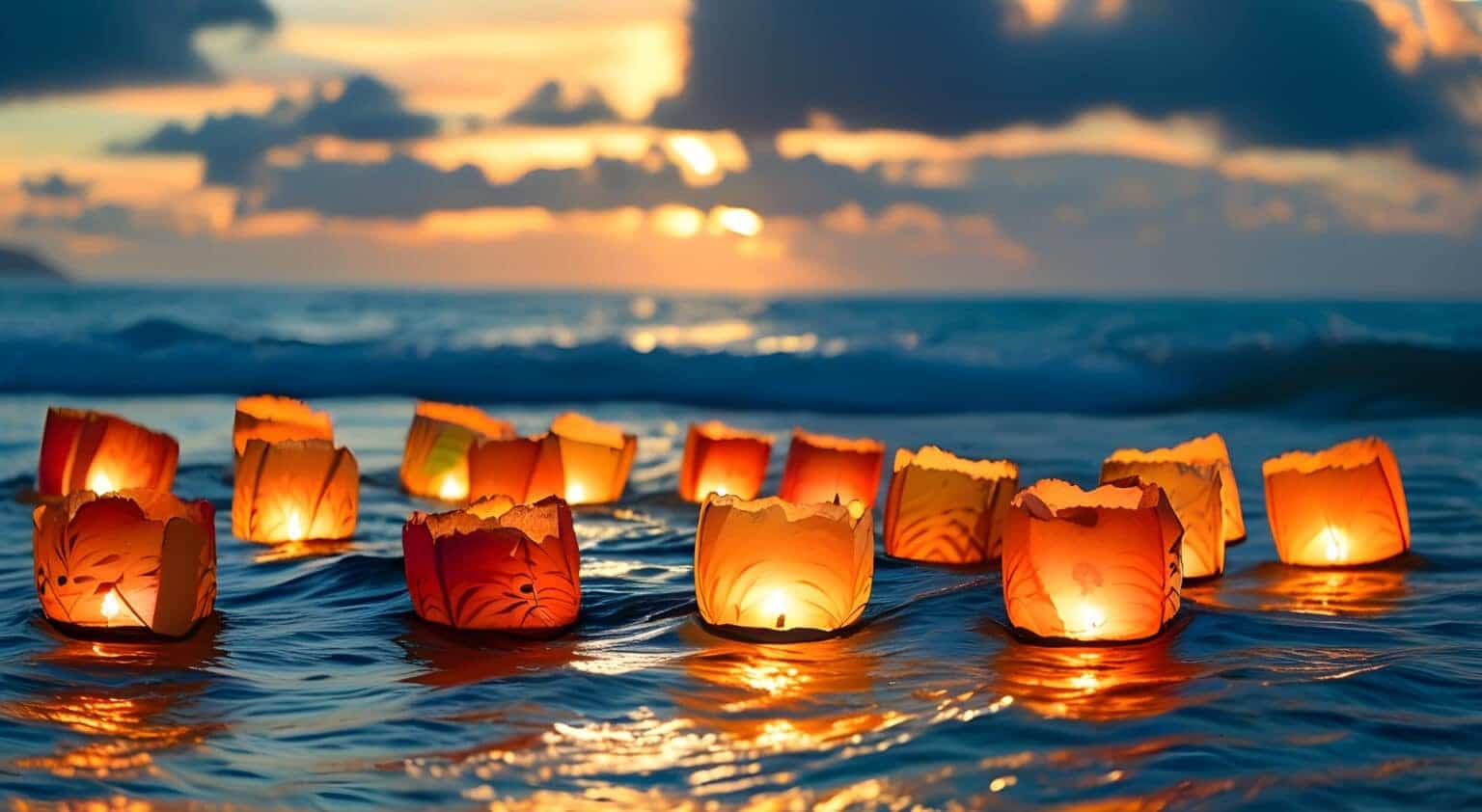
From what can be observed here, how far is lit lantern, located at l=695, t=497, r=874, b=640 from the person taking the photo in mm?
4668

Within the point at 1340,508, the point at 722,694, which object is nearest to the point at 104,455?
the point at 722,694

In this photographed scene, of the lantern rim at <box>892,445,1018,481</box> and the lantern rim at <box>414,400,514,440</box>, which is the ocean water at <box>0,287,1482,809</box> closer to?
the lantern rim at <box>892,445,1018,481</box>

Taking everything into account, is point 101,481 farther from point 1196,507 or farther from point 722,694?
point 1196,507

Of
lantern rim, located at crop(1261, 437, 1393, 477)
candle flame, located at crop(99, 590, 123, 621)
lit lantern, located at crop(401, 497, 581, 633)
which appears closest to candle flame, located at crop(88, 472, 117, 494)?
candle flame, located at crop(99, 590, 123, 621)

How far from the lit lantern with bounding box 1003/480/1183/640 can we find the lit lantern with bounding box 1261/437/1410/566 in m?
1.64

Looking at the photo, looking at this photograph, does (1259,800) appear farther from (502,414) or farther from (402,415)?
(502,414)

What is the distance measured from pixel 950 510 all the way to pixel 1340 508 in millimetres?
1519

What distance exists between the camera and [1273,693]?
13.8ft

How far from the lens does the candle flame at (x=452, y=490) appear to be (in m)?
7.93

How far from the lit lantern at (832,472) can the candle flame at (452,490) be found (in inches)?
73.0

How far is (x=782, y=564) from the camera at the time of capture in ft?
15.4

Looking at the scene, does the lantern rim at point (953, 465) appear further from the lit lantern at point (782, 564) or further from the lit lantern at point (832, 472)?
the lit lantern at point (782, 564)

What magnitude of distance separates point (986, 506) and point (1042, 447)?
5.87m

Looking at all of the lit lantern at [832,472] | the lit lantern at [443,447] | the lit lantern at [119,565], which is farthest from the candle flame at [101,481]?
the lit lantern at [832,472]
